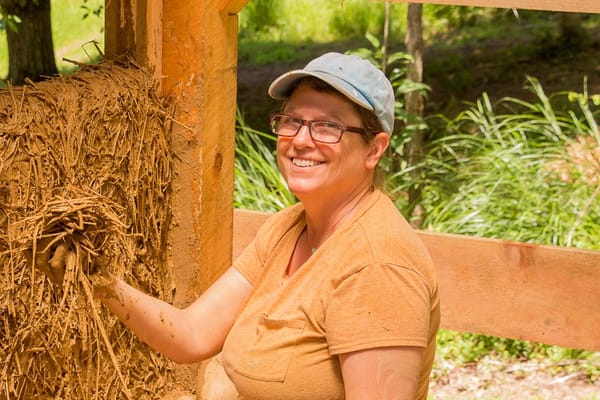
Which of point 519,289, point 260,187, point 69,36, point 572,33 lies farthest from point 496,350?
point 69,36

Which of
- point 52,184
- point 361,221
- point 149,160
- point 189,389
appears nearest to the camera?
point 361,221

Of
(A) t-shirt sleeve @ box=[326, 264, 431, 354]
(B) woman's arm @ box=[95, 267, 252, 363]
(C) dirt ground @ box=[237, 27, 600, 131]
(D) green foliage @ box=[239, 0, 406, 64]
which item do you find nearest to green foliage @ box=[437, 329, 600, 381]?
(B) woman's arm @ box=[95, 267, 252, 363]

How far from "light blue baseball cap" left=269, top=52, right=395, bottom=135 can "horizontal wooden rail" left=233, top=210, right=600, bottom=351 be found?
1116 millimetres

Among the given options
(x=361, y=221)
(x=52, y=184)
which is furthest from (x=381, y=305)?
(x=52, y=184)

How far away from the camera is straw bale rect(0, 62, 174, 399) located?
275cm

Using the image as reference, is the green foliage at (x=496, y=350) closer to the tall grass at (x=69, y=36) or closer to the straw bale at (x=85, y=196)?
the straw bale at (x=85, y=196)

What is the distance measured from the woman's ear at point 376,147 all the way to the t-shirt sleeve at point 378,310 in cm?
31

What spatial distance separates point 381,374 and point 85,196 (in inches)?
32.7

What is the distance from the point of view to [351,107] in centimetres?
242

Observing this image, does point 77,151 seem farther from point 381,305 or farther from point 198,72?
point 381,305

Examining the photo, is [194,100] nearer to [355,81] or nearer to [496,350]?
[355,81]

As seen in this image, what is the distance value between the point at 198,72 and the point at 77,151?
0.51 m

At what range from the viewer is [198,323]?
2.75m

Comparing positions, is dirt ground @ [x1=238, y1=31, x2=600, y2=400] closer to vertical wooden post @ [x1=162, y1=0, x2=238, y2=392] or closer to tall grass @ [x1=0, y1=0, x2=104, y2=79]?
tall grass @ [x1=0, y1=0, x2=104, y2=79]
